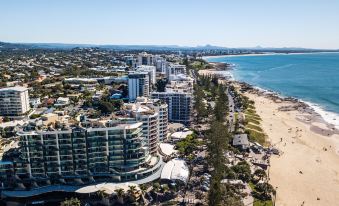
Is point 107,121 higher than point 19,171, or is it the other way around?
point 107,121

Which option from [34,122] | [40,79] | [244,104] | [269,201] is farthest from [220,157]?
[40,79]

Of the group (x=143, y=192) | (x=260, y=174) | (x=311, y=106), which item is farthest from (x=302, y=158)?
(x=311, y=106)

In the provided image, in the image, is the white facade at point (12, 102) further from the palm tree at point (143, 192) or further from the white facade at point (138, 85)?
the palm tree at point (143, 192)

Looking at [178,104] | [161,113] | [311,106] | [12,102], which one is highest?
[161,113]

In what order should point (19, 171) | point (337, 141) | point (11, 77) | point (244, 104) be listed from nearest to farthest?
point (19, 171), point (337, 141), point (244, 104), point (11, 77)

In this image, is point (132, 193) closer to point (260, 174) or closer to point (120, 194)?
point (120, 194)

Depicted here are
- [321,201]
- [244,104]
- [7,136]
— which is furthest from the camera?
[244,104]

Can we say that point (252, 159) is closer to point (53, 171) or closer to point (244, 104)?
point (53, 171)
